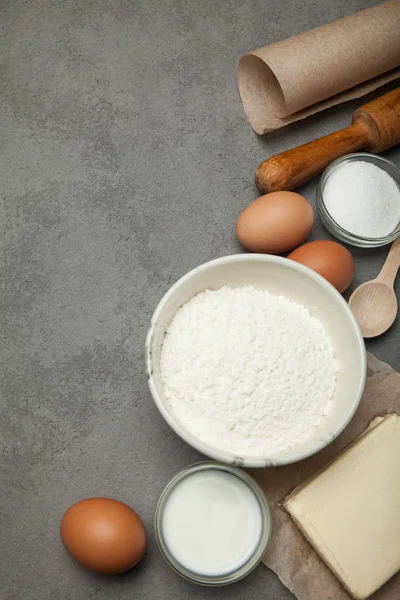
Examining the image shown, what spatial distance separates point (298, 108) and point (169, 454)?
0.84 m

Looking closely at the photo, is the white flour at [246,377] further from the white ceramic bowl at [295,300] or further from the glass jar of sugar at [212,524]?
the glass jar of sugar at [212,524]

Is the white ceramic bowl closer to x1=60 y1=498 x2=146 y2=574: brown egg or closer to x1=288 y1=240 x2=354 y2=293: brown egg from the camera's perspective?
x1=288 y1=240 x2=354 y2=293: brown egg

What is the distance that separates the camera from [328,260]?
128 centimetres

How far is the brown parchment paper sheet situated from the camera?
1266 mm

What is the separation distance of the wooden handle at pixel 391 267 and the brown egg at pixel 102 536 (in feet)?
2.46

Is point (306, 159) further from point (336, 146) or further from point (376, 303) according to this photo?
point (376, 303)

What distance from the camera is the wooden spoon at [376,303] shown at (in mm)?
1380

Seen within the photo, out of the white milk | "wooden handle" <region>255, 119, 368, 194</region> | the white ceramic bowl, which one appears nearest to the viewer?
the white ceramic bowl

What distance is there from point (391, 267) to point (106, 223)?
0.66 metres

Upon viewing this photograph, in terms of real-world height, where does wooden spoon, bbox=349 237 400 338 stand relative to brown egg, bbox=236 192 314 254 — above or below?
below

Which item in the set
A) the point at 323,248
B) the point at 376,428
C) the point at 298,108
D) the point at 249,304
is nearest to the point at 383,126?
the point at 298,108

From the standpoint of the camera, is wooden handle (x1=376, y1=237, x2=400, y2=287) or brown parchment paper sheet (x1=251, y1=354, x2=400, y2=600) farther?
wooden handle (x1=376, y1=237, x2=400, y2=287)

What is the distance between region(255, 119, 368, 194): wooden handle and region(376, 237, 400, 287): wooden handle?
0.25 metres

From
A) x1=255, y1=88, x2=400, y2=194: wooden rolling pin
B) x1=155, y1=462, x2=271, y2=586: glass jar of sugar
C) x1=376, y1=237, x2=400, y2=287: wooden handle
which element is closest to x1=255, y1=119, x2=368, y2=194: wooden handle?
x1=255, y1=88, x2=400, y2=194: wooden rolling pin
